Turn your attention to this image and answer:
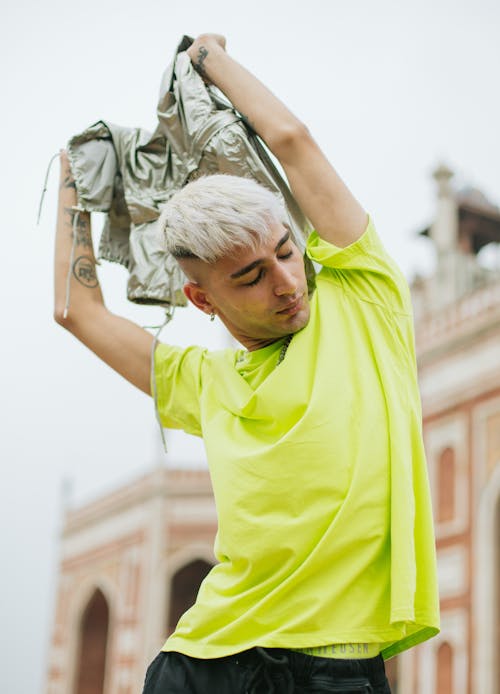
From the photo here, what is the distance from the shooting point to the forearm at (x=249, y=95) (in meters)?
1.47

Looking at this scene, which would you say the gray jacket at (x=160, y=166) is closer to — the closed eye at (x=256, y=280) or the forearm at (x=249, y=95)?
the forearm at (x=249, y=95)

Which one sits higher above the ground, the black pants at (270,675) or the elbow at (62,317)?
the elbow at (62,317)

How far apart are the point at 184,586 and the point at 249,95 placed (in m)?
15.4

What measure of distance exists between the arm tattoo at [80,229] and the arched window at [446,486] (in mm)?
8731

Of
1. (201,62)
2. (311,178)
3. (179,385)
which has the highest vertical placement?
(201,62)

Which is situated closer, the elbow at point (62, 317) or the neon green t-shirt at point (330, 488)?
the neon green t-shirt at point (330, 488)

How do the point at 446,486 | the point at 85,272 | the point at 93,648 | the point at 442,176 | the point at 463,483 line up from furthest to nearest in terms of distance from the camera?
1. the point at 93,648
2. the point at 442,176
3. the point at 446,486
4. the point at 463,483
5. the point at 85,272

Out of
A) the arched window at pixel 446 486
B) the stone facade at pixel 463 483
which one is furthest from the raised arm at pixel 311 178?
the arched window at pixel 446 486

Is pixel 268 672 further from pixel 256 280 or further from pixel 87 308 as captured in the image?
pixel 87 308

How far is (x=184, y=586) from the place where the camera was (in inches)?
642

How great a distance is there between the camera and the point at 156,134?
5.83 ft

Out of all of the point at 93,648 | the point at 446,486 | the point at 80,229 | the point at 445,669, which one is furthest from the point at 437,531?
the point at 93,648

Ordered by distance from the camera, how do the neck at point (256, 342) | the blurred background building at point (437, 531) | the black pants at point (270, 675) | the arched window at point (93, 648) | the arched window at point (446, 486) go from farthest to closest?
the arched window at point (93, 648) < the arched window at point (446, 486) < the blurred background building at point (437, 531) < the neck at point (256, 342) < the black pants at point (270, 675)

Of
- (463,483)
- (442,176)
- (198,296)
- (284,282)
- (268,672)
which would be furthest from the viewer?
(442,176)
